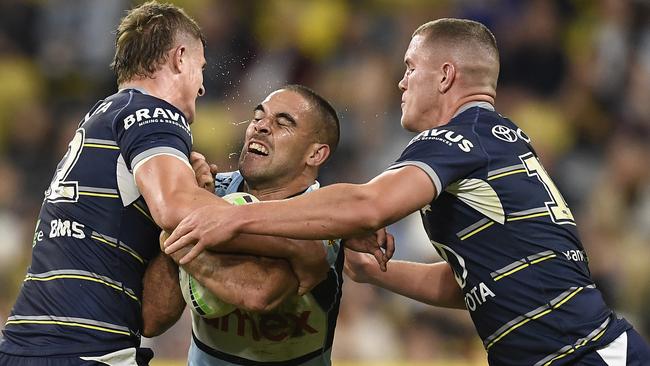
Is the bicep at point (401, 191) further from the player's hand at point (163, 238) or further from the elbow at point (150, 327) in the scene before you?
the elbow at point (150, 327)

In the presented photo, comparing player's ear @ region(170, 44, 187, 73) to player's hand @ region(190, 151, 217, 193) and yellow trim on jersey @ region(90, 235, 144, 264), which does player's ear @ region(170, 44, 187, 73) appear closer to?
player's hand @ region(190, 151, 217, 193)

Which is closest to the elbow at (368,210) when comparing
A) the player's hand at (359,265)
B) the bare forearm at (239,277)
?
the bare forearm at (239,277)

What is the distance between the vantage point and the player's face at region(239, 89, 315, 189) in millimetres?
5559

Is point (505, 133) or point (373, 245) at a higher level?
point (505, 133)

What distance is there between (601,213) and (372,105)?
255cm

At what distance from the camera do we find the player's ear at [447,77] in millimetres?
5254

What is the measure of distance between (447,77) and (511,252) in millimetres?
983

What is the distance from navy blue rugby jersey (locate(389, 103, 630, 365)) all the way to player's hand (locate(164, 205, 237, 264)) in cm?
81

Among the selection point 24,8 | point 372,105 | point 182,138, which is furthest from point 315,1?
point 182,138

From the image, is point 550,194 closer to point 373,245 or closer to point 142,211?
point 373,245

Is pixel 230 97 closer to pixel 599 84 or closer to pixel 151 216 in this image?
pixel 151 216

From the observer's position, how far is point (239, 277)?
458 centimetres

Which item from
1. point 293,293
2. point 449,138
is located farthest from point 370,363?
point 449,138

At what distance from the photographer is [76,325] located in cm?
454
